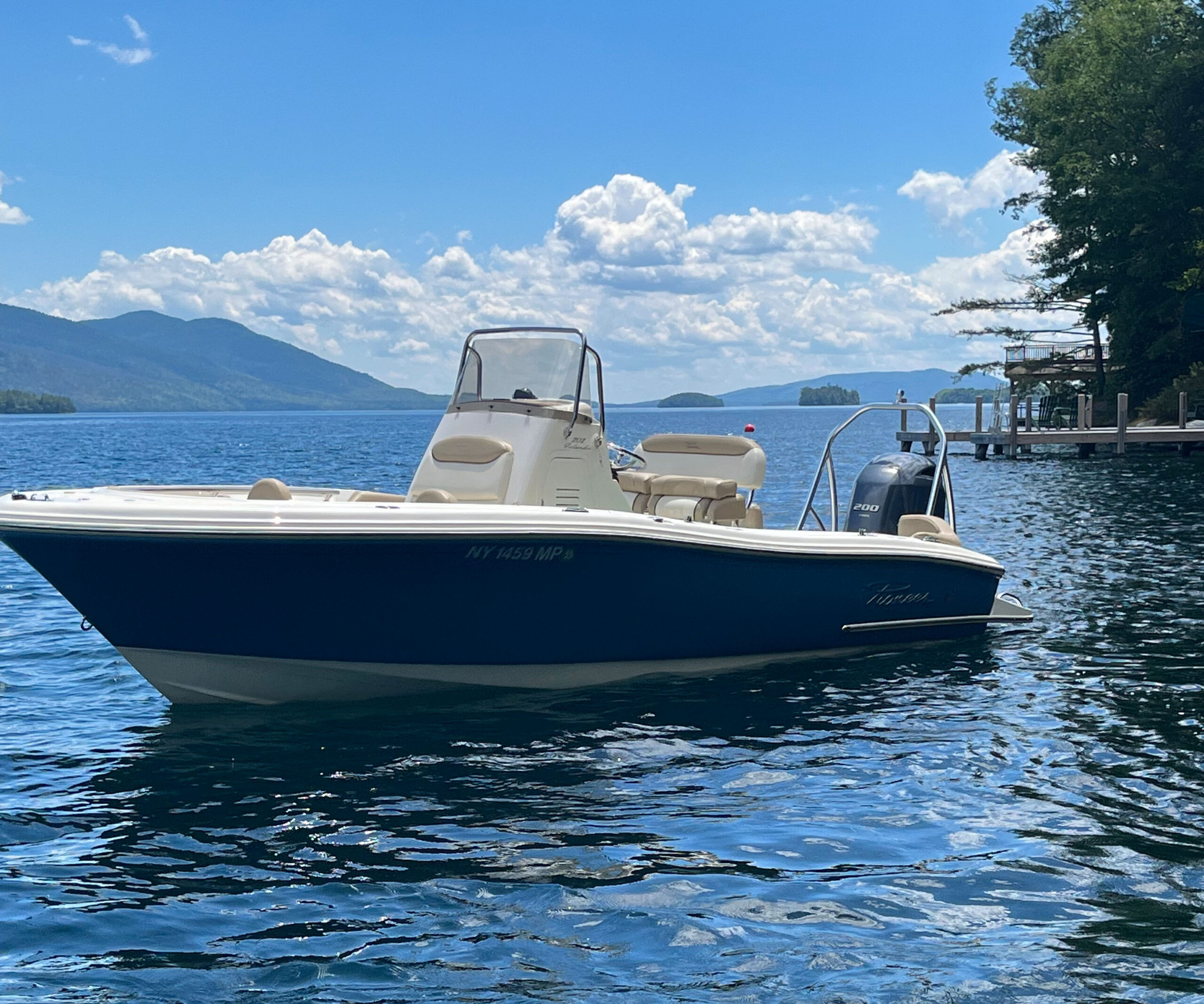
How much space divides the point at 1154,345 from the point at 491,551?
43820 mm

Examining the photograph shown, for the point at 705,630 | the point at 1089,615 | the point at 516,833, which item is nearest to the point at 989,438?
the point at 1089,615

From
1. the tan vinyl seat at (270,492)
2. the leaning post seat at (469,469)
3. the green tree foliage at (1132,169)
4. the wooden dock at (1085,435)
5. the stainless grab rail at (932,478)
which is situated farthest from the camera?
the green tree foliage at (1132,169)

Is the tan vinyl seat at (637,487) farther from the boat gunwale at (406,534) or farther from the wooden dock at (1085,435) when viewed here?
the wooden dock at (1085,435)

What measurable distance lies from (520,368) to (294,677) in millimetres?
3131

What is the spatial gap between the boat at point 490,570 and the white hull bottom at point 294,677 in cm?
1

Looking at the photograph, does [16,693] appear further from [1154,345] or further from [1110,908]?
[1154,345]

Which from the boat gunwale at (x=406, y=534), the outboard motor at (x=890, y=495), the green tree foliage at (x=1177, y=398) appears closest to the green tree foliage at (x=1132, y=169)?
the green tree foliage at (x=1177, y=398)

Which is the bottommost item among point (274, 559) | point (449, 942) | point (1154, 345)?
point (449, 942)

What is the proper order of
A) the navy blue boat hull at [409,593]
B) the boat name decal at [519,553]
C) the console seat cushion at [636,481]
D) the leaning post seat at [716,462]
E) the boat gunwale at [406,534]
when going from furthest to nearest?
the console seat cushion at [636,481], the leaning post seat at [716,462], the boat name decal at [519,553], the navy blue boat hull at [409,593], the boat gunwale at [406,534]

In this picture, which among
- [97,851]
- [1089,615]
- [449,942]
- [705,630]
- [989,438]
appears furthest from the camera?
[989,438]

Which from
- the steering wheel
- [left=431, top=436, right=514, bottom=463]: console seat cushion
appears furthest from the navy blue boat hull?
the steering wheel

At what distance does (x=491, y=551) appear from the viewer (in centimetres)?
793

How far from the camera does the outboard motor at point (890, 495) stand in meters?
11.5

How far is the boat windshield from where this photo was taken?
393 inches
